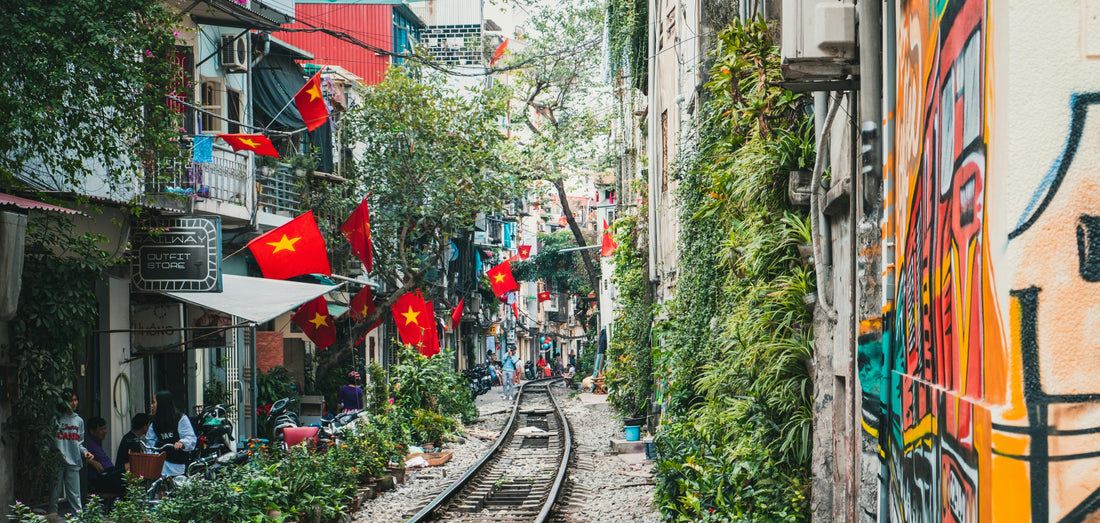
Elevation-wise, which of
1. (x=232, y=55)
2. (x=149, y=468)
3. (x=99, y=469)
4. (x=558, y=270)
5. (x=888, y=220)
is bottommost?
(x=99, y=469)

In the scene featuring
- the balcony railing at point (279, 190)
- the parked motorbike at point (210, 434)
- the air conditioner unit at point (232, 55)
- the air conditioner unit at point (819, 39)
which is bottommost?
the parked motorbike at point (210, 434)

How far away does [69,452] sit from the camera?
371 inches

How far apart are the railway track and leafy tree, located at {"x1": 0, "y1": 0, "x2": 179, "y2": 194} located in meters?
5.19

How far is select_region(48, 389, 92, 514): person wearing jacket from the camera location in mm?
9281

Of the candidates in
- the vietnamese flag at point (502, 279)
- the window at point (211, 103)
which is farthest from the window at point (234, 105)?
the vietnamese flag at point (502, 279)

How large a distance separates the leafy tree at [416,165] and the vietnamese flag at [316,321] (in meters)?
3.38

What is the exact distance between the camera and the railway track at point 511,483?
11.8 m

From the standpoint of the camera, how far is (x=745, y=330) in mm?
7434

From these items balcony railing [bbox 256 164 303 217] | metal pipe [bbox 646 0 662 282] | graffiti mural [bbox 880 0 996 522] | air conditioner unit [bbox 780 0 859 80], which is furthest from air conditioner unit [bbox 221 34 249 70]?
graffiti mural [bbox 880 0 996 522]

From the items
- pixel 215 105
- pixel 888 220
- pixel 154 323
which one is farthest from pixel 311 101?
pixel 888 220

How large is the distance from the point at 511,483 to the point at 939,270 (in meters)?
11.6

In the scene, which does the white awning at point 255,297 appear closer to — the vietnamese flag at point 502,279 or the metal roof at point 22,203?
the metal roof at point 22,203

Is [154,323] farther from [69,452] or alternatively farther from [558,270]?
[558,270]

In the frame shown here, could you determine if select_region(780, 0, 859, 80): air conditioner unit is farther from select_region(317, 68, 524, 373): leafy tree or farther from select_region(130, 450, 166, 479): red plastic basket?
select_region(317, 68, 524, 373): leafy tree
